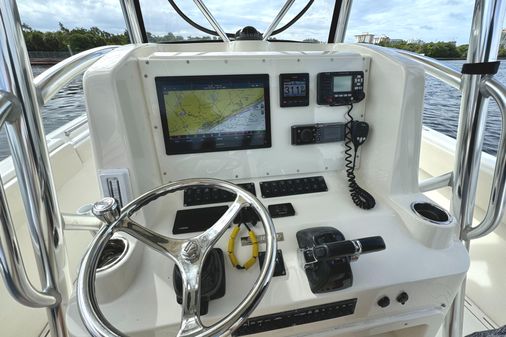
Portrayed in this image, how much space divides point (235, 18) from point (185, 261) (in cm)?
209

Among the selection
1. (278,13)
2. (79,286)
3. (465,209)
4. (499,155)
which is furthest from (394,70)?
(278,13)

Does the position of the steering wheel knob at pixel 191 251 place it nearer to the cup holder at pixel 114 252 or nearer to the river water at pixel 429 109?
the cup holder at pixel 114 252

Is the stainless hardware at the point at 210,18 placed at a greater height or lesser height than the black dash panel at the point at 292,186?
greater

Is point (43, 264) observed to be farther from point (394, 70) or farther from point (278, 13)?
point (278, 13)

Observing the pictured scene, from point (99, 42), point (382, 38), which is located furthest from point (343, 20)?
point (99, 42)

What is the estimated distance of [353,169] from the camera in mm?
1142

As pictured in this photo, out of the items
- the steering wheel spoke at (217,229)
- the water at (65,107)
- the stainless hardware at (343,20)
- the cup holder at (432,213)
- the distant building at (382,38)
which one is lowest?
the cup holder at (432,213)

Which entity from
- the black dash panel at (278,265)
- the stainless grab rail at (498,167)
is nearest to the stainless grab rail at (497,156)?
the stainless grab rail at (498,167)

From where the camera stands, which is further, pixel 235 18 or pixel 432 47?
pixel 235 18

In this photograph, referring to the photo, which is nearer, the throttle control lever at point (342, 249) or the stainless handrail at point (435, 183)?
the throttle control lever at point (342, 249)

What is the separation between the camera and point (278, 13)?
1.96m

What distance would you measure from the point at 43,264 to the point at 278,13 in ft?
6.78

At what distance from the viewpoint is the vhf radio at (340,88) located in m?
1.02

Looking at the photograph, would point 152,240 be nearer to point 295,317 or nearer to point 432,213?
point 295,317
